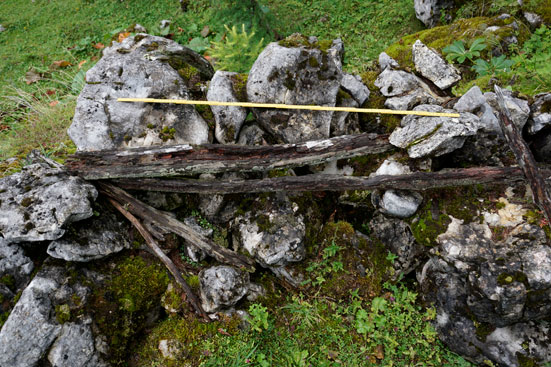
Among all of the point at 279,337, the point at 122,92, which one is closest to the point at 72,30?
the point at 122,92

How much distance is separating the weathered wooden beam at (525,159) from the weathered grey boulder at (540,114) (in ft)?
1.87

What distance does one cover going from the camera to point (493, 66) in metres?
6.09

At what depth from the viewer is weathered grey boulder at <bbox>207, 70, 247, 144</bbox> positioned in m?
5.38

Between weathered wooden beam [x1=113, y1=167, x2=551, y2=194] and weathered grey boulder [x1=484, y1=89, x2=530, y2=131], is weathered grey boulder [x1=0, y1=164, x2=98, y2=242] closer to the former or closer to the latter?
weathered wooden beam [x1=113, y1=167, x2=551, y2=194]

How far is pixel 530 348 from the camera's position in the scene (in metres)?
4.26

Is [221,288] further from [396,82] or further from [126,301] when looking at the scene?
[396,82]

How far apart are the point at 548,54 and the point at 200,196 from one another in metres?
7.06

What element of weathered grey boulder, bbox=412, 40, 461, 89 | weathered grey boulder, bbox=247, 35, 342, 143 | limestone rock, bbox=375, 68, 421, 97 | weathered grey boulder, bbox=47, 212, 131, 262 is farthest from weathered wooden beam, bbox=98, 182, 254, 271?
weathered grey boulder, bbox=412, 40, 461, 89

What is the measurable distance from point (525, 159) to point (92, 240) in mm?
6355

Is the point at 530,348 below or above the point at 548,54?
below

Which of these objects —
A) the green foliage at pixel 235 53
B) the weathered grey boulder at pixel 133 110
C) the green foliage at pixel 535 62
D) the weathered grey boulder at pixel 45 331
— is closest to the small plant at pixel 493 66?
the green foliage at pixel 535 62

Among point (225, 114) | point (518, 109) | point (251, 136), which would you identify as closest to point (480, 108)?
point (518, 109)

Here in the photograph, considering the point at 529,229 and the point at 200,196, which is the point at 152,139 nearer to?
the point at 200,196

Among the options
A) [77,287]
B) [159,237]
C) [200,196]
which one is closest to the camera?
[77,287]
